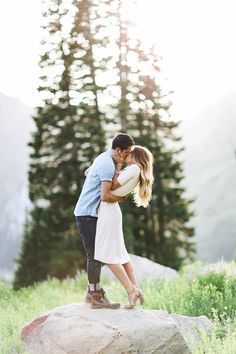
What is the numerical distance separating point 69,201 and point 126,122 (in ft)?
18.1

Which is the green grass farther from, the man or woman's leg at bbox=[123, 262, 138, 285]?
the man

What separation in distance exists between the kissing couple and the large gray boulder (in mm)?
358

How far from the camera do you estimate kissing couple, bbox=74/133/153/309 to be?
28.2 feet

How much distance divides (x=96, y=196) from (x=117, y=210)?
36 centimetres

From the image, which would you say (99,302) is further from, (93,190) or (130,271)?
(93,190)

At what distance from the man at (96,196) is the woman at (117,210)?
109mm

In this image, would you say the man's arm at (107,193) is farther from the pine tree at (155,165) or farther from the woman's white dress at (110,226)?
the pine tree at (155,165)

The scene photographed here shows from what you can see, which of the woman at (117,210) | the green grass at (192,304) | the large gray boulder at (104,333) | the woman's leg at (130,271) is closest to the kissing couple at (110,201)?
the woman at (117,210)

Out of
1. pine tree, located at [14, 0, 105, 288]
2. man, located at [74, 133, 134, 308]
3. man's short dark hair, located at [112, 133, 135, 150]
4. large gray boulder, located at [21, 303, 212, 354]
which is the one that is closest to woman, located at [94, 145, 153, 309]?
man, located at [74, 133, 134, 308]

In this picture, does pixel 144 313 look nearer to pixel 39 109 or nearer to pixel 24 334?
pixel 24 334

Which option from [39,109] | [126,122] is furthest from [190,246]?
[39,109]

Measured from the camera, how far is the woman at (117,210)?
28.3 feet

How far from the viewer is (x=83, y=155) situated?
104ft

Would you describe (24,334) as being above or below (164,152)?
below
